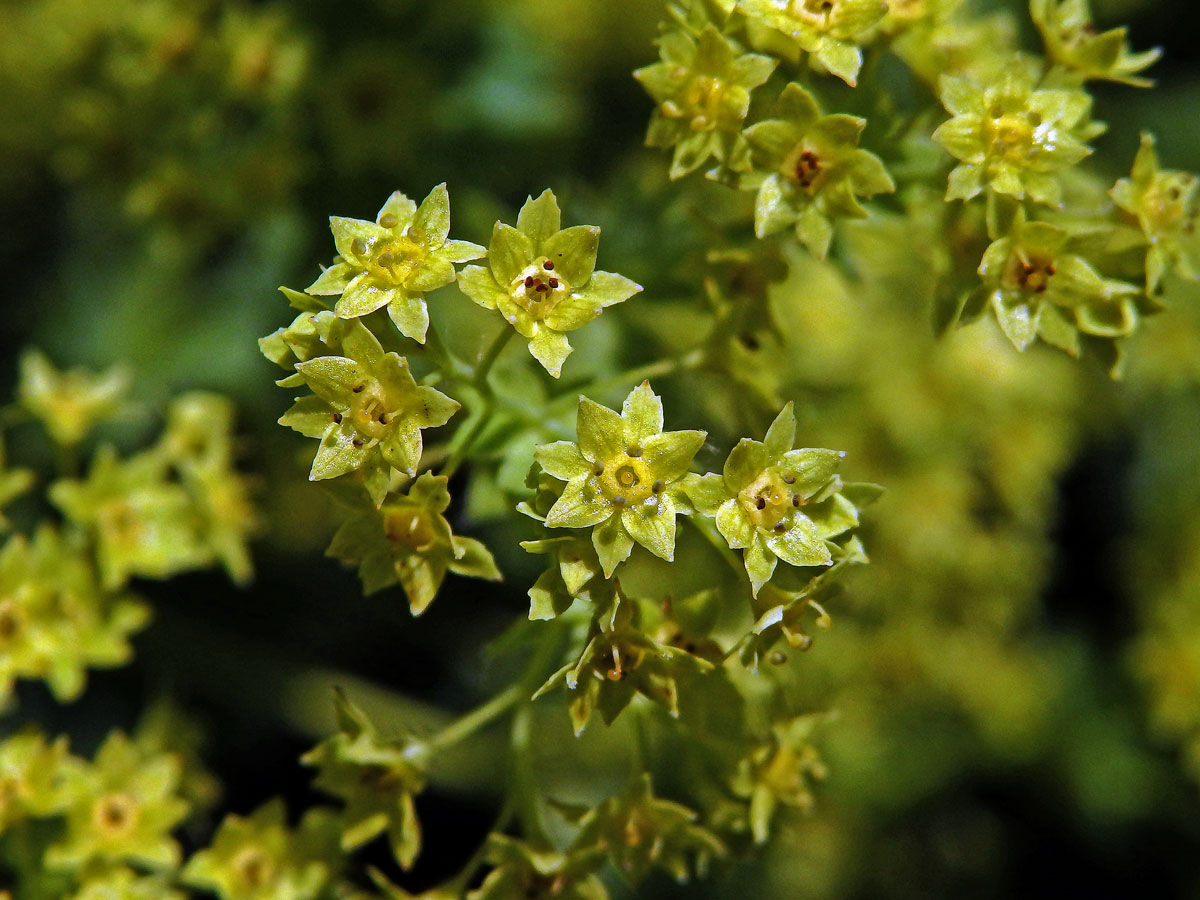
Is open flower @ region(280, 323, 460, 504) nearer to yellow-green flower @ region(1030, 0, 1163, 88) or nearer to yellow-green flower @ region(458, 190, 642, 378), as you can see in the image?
yellow-green flower @ region(458, 190, 642, 378)

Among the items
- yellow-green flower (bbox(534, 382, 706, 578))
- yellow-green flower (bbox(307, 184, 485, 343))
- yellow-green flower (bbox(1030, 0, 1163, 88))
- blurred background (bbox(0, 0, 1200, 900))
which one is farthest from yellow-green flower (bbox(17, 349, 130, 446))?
yellow-green flower (bbox(1030, 0, 1163, 88))

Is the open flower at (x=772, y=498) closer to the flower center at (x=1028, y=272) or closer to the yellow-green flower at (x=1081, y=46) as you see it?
the flower center at (x=1028, y=272)

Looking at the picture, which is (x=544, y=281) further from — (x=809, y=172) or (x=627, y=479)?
(x=809, y=172)

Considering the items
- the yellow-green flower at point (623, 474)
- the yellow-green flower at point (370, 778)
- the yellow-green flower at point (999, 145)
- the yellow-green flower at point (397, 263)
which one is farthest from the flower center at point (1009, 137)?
the yellow-green flower at point (370, 778)

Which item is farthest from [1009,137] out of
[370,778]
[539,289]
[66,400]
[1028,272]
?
[66,400]

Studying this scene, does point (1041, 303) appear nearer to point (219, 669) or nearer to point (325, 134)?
point (325, 134)

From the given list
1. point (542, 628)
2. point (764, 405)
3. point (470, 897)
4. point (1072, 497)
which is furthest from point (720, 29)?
point (1072, 497)
